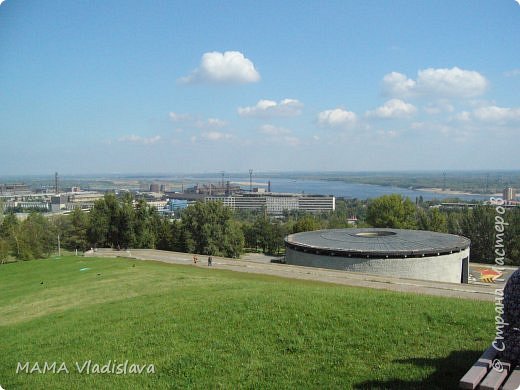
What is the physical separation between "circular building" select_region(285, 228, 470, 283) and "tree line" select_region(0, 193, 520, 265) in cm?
1098

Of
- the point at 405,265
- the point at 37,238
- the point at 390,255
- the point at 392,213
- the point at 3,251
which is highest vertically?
the point at 392,213

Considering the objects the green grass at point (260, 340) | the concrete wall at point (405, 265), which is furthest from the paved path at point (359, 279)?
the green grass at point (260, 340)

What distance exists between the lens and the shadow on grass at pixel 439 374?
5.52 meters

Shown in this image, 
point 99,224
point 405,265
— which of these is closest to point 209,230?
point 99,224

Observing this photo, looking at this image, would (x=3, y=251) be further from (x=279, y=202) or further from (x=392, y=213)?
(x=279, y=202)

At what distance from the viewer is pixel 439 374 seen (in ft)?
19.1

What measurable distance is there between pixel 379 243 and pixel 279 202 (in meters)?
134

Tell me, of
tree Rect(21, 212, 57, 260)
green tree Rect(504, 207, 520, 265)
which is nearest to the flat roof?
green tree Rect(504, 207, 520, 265)

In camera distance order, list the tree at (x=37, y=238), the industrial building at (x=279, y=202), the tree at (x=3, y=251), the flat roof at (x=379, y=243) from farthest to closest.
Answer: the industrial building at (x=279, y=202)
the tree at (x=37, y=238)
the tree at (x=3, y=251)
the flat roof at (x=379, y=243)

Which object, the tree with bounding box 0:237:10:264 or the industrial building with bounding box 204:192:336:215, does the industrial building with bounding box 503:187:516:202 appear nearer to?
the tree with bounding box 0:237:10:264

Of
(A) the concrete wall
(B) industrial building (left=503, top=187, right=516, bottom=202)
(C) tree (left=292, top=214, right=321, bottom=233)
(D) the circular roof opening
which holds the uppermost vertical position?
(B) industrial building (left=503, top=187, right=516, bottom=202)

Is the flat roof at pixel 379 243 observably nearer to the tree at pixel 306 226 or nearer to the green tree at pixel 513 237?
the green tree at pixel 513 237

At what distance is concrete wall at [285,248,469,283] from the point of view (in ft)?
78.9

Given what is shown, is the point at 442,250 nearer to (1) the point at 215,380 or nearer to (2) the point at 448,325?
(2) the point at 448,325
